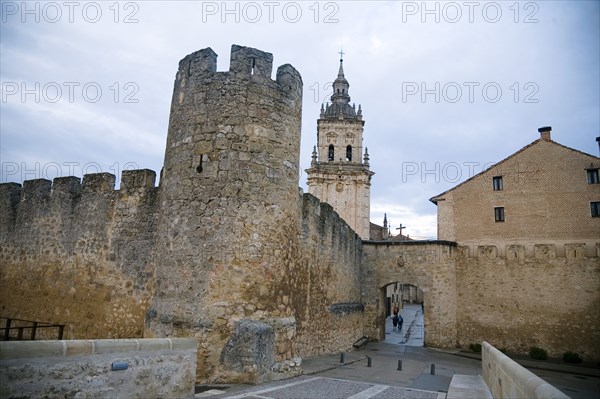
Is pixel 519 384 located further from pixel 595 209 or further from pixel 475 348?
pixel 595 209

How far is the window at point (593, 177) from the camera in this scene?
20.7 metres

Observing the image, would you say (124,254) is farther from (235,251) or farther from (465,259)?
(465,259)

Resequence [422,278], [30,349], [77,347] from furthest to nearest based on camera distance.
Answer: [422,278] → [77,347] → [30,349]

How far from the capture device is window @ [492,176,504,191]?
74.7ft

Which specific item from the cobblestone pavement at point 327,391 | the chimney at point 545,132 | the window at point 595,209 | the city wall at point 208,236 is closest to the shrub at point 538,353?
the window at point 595,209

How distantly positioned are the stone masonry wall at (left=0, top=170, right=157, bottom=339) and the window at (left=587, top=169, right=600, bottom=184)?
20.7m

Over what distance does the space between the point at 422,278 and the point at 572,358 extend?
7.31 meters

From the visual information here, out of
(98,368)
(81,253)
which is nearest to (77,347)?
(98,368)

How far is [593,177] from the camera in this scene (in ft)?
68.0

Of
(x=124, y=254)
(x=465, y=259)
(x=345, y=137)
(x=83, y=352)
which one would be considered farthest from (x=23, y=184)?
(x=345, y=137)

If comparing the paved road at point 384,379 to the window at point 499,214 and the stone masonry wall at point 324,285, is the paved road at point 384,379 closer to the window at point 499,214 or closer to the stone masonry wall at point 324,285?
the stone masonry wall at point 324,285

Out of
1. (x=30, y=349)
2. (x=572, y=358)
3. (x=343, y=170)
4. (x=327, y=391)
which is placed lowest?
(x=572, y=358)

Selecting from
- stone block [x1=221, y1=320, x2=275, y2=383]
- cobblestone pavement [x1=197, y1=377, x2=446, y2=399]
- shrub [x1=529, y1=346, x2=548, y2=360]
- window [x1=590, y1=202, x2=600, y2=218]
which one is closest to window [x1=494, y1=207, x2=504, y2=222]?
window [x1=590, y1=202, x2=600, y2=218]

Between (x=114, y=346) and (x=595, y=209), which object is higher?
(x=595, y=209)
